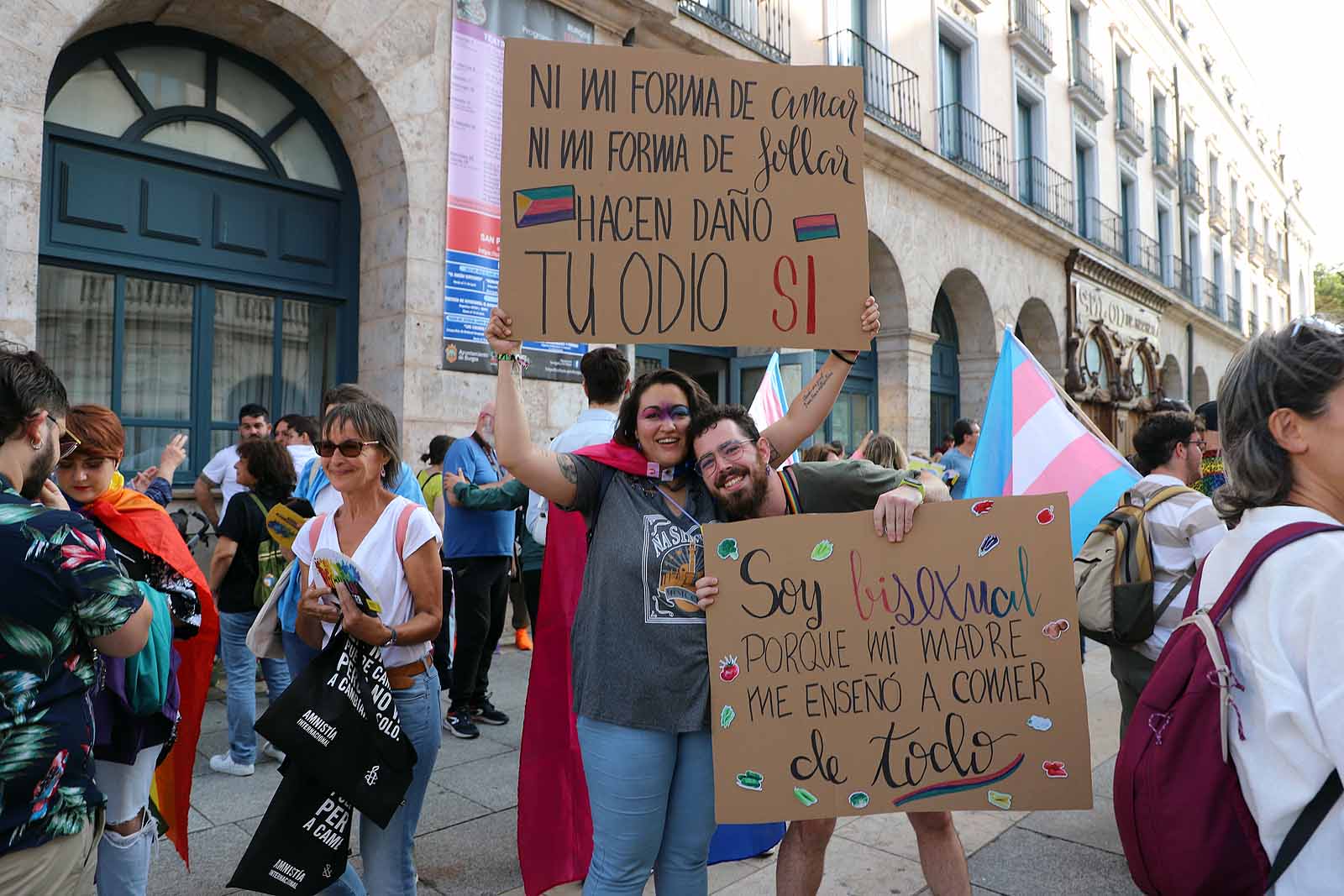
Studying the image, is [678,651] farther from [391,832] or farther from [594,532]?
[391,832]

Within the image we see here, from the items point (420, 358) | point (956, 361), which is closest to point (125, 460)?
point (420, 358)

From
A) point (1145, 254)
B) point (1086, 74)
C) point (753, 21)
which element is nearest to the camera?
point (753, 21)

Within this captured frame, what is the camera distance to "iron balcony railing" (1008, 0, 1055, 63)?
49.2 ft

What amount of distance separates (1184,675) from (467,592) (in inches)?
167

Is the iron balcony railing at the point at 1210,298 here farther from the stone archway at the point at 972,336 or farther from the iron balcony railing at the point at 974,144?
the stone archway at the point at 972,336

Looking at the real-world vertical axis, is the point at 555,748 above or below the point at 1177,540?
below

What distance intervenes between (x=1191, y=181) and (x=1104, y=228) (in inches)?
302

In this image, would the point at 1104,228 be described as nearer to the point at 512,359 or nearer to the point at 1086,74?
the point at 1086,74

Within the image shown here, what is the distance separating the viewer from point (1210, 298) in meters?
25.1

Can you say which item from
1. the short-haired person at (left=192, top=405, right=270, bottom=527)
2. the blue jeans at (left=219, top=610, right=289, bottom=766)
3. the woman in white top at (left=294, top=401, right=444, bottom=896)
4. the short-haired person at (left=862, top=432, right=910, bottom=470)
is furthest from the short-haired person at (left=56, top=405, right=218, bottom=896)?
the short-haired person at (left=192, top=405, right=270, bottom=527)

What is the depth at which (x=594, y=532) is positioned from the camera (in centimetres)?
227

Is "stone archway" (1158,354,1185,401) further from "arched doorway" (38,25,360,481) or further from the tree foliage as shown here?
the tree foliage

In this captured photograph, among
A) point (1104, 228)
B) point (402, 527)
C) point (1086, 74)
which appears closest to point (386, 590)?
point (402, 527)

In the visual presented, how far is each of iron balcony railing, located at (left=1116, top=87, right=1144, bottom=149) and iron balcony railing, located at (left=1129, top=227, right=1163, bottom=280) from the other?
6.55 feet
